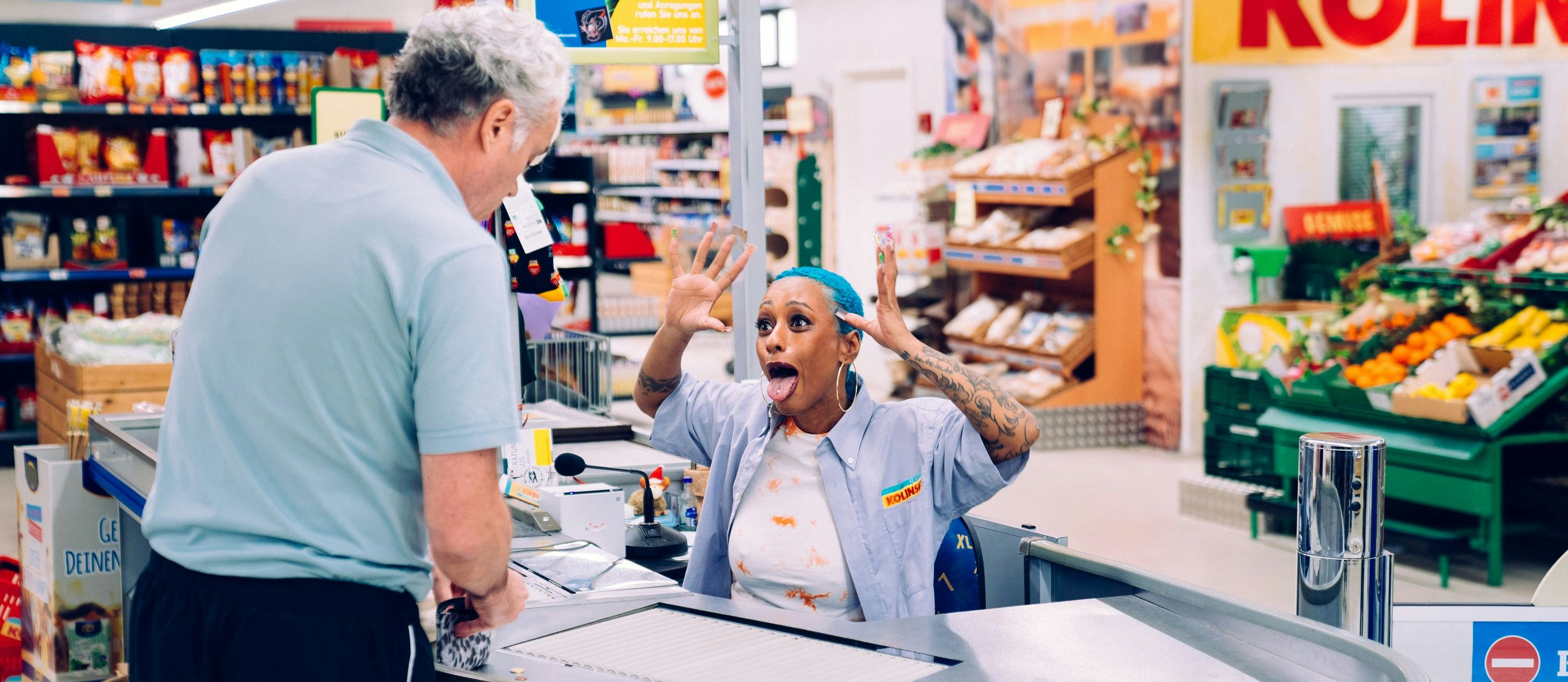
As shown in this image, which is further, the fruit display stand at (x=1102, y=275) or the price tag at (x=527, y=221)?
the fruit display stand at (x=1102, y=275)

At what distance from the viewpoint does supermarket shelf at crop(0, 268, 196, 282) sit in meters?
7.88

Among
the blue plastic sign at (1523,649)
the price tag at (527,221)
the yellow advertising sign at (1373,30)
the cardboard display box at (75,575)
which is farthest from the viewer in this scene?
the yellow advertising sign at (1373,30)

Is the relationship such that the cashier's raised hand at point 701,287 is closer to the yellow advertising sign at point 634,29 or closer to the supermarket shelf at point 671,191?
the yellow advertising sign at point 634,29

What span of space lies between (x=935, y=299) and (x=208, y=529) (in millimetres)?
8384

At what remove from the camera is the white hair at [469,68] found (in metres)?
1.59

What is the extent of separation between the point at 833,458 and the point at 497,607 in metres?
0.99

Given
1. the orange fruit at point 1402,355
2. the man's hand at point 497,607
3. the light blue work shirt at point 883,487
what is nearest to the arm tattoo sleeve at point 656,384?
the light blue work shirt at point 883,487

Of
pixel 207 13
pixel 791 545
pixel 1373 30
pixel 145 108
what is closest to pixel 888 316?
pixel 791 545

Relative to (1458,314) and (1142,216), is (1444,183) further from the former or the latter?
(1458,314)

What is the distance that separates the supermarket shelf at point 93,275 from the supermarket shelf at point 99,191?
1.36 ft

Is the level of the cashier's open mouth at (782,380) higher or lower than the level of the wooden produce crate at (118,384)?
higher

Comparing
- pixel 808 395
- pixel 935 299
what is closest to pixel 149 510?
pixel 808 395

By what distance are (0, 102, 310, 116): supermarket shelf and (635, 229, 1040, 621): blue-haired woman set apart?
5.94 m

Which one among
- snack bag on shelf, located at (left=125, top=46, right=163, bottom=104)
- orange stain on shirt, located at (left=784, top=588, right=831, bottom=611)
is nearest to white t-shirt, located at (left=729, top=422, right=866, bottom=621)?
orange stain on shirt, located at (left=784, top=588, right=831, bottom=611)
